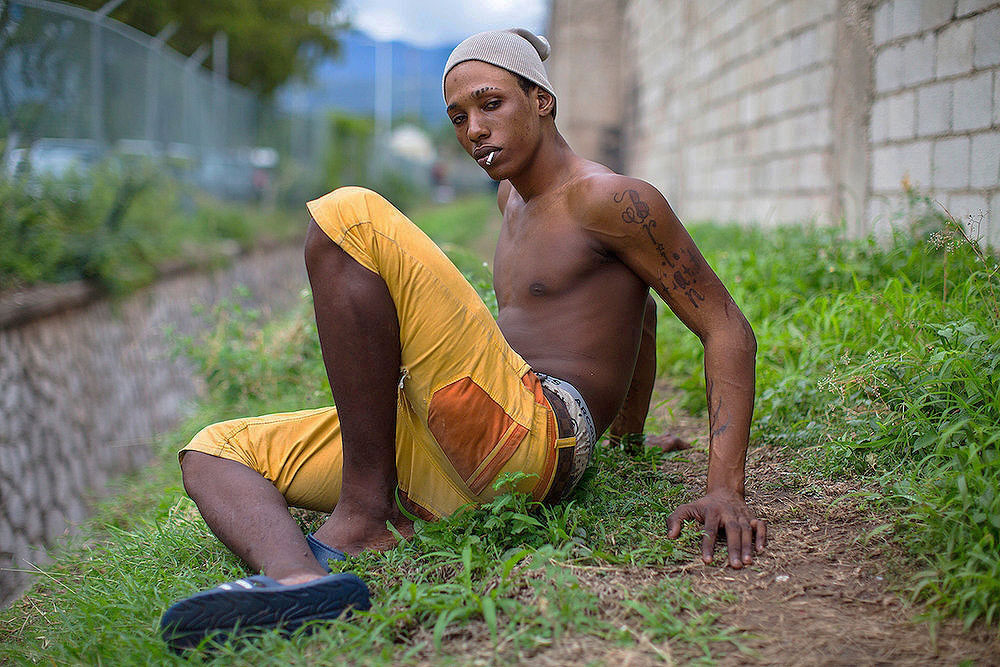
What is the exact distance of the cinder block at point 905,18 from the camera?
4180mm

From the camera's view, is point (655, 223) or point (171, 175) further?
point (171, 175)

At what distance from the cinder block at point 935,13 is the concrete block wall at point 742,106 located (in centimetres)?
118

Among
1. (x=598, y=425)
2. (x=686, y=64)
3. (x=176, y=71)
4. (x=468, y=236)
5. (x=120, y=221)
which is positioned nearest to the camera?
(x=598, y=425)

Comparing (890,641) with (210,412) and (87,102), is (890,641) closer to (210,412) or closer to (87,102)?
(210,412)

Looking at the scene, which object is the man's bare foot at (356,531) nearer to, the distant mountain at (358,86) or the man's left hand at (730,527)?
the man's left hand at (730,527)

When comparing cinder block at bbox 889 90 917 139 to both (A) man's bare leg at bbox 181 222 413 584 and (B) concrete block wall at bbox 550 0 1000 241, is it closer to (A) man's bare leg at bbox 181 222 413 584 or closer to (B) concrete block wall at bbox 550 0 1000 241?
(B) concrete block wall at bbox 550 0 1000 241

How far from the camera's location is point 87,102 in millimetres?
7051

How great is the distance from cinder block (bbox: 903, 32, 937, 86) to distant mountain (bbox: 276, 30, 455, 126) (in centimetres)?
230

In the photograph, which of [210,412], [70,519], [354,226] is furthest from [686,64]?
[354,226]

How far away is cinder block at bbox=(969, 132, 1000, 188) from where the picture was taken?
3.53 metres

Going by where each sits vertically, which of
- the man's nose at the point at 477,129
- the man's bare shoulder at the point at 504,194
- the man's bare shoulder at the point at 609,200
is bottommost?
the man's bare shoulder at the point at 609,200

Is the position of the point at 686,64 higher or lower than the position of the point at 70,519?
higher

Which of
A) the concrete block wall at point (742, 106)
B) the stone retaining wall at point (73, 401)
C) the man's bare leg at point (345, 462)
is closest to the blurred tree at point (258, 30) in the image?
the stone retaining wall at point (73, 401)

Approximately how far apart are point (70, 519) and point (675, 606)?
3.92m
